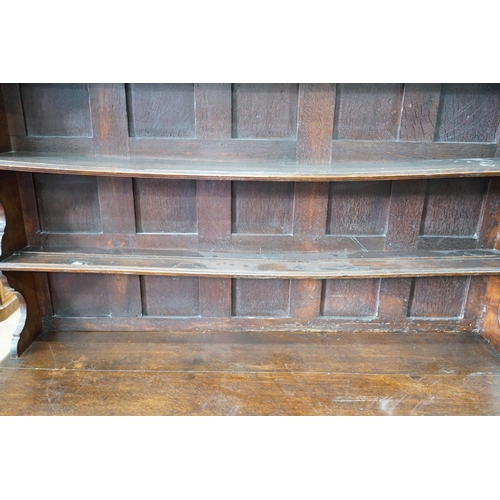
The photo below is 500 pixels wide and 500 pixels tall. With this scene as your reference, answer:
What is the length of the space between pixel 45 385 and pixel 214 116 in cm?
136

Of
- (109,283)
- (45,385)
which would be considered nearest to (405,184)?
(109,283)

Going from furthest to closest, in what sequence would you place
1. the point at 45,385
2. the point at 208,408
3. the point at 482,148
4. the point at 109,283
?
1. the point at 109,283
2. the point at 482,148
3. the point at 45,385
4. the point at 208,408

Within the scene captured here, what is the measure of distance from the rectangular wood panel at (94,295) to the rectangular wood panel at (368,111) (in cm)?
124

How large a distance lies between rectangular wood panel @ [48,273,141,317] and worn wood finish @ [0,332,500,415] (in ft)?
0.40

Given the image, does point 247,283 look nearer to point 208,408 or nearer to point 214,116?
point 208,408

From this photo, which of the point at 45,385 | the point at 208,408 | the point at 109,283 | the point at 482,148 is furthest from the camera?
the point at 109,283

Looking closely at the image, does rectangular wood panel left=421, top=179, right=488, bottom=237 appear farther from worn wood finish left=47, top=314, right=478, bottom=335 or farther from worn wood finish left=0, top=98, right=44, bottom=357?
worn wood finish left=0, top=98, right=44, bottom=357

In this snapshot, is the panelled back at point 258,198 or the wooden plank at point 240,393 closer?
the wooden plank at point 240,393

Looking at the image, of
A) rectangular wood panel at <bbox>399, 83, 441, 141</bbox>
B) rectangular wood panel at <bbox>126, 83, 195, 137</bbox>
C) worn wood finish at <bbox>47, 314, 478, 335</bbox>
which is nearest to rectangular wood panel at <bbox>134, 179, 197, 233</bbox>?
rectangular wood panel at <bbox>126, 83, 195, 137</bbox>

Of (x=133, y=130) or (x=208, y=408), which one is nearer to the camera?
(x=208, y=408)

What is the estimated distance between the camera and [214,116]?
1950 millimetres

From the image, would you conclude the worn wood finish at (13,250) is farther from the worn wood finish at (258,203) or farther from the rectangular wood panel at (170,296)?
the rectangular wood panel at (170,296)

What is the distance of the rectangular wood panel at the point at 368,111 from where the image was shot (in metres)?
1.94

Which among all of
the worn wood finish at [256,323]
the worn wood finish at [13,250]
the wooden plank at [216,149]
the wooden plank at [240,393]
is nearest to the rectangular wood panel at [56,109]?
the worn wood finish at [13,250]
